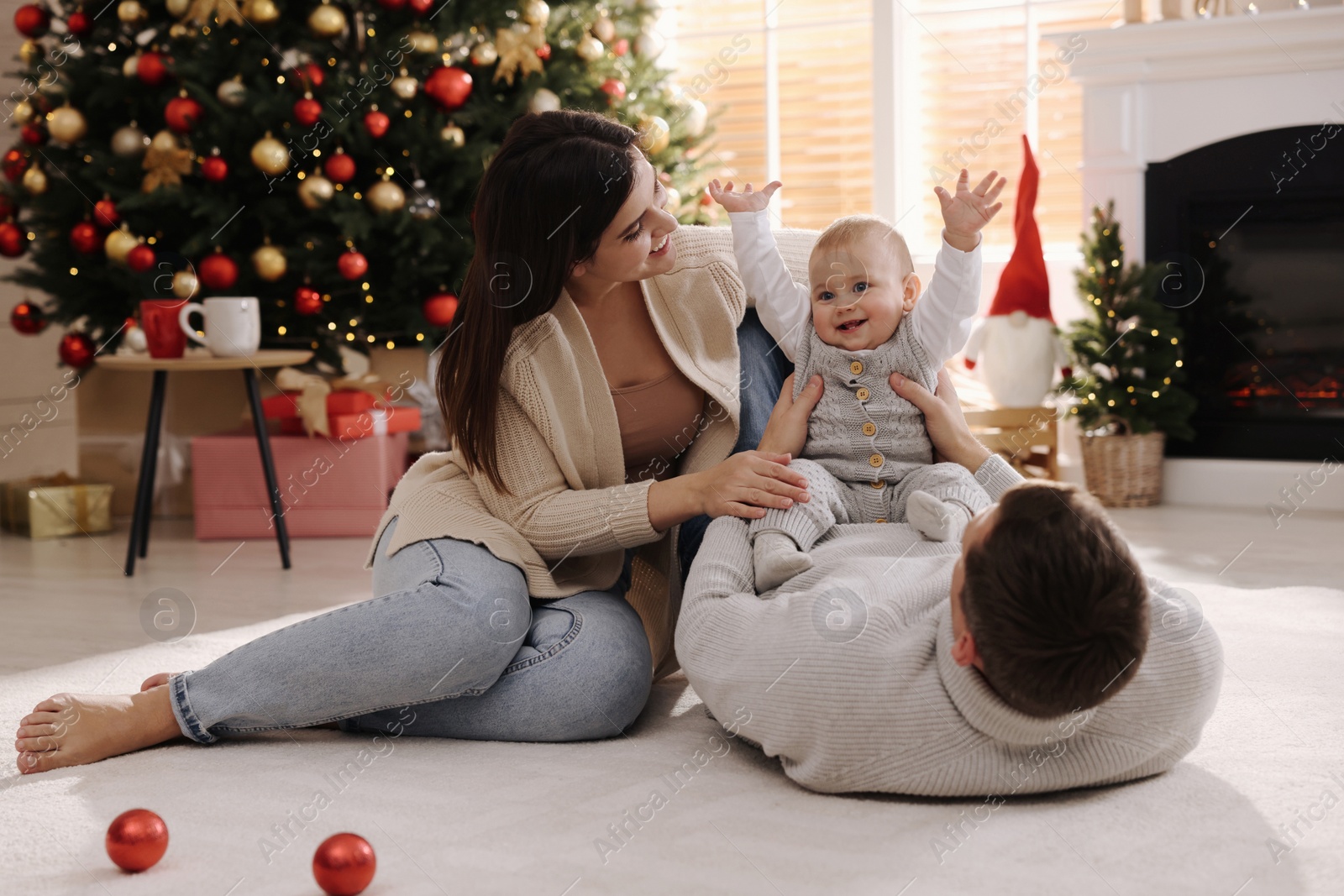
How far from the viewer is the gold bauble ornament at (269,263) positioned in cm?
298

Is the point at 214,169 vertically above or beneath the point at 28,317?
above

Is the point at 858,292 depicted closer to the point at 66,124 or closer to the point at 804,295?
the point at 804,295

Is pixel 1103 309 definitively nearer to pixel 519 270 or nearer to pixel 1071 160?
pixel 1071 160

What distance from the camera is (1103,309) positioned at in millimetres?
3416

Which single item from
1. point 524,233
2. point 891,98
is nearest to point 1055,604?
point 524,233

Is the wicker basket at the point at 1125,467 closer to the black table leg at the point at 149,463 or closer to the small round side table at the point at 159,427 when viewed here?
the small round side table at the point at 159,427

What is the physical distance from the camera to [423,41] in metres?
3.01

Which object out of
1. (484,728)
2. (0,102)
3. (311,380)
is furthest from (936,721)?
(0,102)

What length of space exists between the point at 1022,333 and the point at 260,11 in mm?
2111

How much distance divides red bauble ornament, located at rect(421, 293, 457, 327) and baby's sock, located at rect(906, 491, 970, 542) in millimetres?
1854

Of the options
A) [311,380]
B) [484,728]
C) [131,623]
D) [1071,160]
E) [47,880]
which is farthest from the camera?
[1071,160]

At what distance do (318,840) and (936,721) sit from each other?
616 millimetres

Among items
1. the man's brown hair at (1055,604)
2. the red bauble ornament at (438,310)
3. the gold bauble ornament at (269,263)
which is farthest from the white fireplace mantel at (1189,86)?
the man's brown hair at (1055,604)

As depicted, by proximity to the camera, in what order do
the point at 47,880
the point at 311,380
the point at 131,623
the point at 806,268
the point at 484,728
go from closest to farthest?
1. the point at 47,880
2. the point at 484,728
3. the point at 806,268
4. the point at 131,623
5. the point at 311,380
